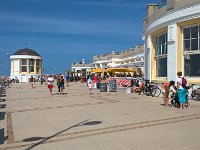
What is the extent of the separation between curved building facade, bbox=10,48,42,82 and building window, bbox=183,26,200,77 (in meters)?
46.3

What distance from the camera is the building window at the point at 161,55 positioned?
1872 centimetres

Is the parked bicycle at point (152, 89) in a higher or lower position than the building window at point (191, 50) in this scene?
lower

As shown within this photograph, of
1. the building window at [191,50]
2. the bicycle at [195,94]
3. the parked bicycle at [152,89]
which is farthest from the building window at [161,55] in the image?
the bicycle at [195,94]

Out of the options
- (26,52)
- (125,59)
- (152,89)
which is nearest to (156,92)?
(152,89)

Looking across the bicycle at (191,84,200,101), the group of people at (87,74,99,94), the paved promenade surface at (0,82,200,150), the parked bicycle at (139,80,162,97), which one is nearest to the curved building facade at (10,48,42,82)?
the group of people at (87,74,99,94)

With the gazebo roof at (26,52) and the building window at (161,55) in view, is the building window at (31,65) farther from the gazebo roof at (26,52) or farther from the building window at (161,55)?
the building window at (161,55)

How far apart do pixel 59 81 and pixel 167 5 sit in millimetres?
9427

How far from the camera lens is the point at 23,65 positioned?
2335 inches

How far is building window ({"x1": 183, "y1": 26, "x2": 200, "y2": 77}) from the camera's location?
15.9 metres

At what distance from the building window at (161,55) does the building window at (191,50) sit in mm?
2025

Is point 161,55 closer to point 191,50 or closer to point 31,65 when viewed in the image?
point 191,50

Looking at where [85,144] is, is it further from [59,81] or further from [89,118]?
[59,81]

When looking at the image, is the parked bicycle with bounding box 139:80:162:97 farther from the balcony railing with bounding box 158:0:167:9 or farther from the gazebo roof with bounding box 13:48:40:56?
the gazebo roof with bounding box 13:48:40:56

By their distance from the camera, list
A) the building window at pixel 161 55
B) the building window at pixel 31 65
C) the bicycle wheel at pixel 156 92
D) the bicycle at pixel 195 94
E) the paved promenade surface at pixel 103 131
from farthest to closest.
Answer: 1. the building window at pixel 31 65
2. the building window at pixel 161 55
3. the bicycle wheel at pixel 156 92
4. the bicycle at pixel 195 94
5. the paved promenade surface at pixel 103 131
